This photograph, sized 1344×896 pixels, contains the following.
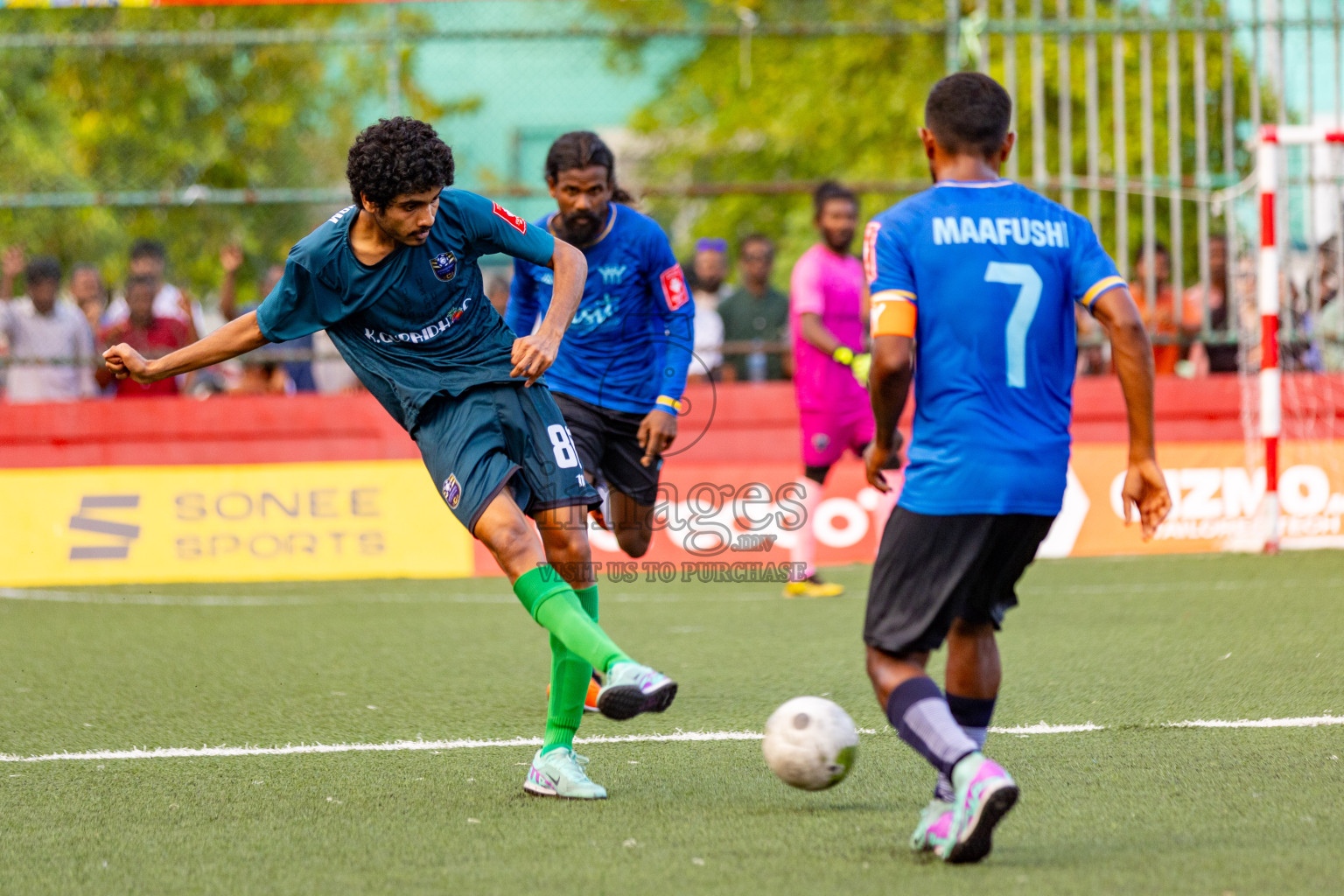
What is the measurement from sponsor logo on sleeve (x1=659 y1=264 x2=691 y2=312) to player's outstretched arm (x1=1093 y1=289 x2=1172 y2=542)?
2667 millimetres

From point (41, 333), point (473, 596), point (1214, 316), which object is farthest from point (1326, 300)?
point (41, 333)

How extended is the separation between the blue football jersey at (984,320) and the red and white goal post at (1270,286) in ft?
23.6

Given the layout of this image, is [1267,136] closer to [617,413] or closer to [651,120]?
[617,413]

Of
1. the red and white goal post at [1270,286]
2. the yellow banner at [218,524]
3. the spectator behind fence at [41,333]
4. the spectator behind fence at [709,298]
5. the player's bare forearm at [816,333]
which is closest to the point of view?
the player's bare forearm at [816,333]

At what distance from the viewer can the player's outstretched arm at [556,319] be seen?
439 cm

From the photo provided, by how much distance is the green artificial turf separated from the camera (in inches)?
140

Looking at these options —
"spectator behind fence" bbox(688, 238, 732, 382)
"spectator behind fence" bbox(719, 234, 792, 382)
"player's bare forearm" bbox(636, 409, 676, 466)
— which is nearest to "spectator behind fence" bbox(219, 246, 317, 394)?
"spectator behind fence" bbox(688, 238, 732, 382)

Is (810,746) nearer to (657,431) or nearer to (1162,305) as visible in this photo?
(657,431)

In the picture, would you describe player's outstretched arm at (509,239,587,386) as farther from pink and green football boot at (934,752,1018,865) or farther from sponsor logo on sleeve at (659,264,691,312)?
pink and green football boot at (934,752,1018,865)

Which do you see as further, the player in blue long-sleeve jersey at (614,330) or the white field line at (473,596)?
the white field line at (473,596)

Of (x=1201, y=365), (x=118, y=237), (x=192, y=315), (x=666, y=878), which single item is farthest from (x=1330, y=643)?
(x=118, y=237)

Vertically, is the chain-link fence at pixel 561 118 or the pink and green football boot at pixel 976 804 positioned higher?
the chain-link fence at pixel 561 118

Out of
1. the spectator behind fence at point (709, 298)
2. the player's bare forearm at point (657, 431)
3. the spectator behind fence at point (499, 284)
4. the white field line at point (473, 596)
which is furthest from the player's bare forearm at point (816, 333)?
the player's bare forearm at point (657, 431)

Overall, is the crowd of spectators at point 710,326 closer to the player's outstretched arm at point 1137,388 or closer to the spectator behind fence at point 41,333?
the spectator behind fence at point 41,333
